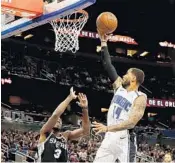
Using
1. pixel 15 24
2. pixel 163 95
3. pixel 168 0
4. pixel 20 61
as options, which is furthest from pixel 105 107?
pixel 15 24

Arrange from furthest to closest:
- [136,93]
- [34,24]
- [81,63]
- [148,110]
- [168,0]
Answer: [148,110] → [81,63] → [168,0] → [34,24] → [136,93]

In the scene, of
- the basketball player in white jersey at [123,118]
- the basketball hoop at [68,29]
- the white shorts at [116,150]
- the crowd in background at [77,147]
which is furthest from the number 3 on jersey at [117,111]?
the crowd in background at [77,147]

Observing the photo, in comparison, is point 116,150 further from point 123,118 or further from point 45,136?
point 45,136

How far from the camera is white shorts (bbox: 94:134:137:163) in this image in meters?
5.02

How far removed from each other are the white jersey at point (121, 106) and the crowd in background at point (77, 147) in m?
8.34

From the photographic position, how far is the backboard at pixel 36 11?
19.4 ft

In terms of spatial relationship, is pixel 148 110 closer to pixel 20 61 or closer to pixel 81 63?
pixel 81 63

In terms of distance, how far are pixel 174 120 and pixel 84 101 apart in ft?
68.5

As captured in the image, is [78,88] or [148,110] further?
[148,110]

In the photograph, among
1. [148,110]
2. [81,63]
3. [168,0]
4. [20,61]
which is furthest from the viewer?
[148,110]

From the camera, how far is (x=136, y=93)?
5039 mm

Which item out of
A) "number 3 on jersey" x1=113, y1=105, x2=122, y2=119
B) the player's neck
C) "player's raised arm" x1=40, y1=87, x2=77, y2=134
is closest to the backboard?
"player's raised arm" x1=40, y1=87, x2=77, y2=134

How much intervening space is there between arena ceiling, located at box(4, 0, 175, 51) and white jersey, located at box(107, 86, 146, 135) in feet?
48.4

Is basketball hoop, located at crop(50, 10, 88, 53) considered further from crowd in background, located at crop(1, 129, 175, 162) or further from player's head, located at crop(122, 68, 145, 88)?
crowd in background, located at crop(1, 129, 175, 162)
